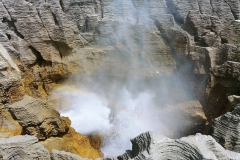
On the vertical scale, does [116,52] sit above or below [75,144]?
above

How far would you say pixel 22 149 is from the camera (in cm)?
462

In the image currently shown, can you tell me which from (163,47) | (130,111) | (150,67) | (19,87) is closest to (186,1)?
(163,47)

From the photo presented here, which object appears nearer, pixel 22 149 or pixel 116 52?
pixel 22 149

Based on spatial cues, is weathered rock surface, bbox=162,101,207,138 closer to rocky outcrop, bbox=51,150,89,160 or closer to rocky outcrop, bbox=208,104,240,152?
rocky outcrop, bbox=208,104,240,152

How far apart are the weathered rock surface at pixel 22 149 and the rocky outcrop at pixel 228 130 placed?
10.3 ft

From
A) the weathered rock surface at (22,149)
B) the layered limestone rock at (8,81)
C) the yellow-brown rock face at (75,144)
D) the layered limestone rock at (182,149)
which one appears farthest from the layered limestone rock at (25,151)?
the layered limestone rock at (8,81)

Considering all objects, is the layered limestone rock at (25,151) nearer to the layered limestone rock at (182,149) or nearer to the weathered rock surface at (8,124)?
the layered limestone rock at (182,149)

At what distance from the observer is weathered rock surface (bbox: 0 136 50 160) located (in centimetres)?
456

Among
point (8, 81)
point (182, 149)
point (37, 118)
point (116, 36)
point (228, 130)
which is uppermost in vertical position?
point (182, 149)

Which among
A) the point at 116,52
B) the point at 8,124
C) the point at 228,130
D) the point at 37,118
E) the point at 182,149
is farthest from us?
the point at 116,52

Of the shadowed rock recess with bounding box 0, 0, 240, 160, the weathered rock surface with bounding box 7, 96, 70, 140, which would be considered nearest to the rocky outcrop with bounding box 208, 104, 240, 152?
the shadowed rock recess with bounding box 0, 0, 240, 160

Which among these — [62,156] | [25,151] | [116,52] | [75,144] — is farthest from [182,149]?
[116,52]

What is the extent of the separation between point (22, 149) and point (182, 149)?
2.67m

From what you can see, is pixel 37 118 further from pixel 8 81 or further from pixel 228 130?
pixel 228 130
